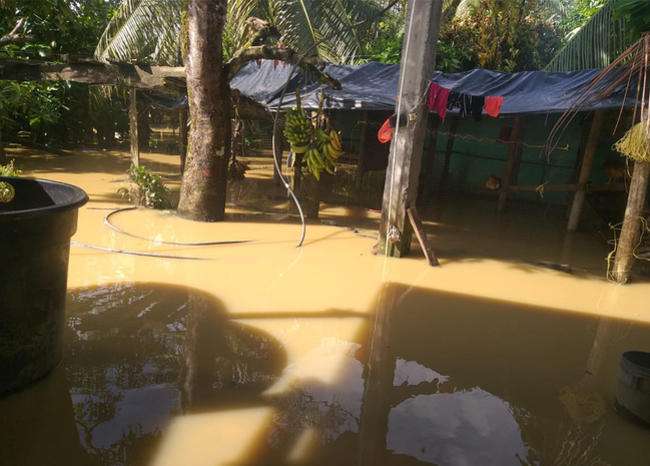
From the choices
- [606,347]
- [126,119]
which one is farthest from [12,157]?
[606,347]

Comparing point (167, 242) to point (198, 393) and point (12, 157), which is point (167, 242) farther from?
point (12, 157)

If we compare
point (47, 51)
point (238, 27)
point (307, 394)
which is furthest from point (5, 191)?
point (238, 27)

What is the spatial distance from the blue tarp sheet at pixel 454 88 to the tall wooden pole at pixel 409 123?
166 cm

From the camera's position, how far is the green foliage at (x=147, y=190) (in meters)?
8.71

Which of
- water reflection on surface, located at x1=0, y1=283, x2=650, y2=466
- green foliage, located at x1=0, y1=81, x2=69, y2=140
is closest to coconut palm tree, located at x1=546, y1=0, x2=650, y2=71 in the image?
water reflection on surface, located at x1=0, y1=283, x2=650, y2=466

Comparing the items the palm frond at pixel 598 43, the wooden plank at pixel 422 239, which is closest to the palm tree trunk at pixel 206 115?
the wooden plank at pixel 422 239

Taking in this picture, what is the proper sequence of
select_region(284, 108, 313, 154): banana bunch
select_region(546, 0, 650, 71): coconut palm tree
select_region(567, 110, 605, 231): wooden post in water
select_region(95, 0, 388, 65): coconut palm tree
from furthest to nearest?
select_region(95, 0, 388, 65): coconut palm tree < select_region(546, 0, 650, 71): coconut palm tree < select_region(567, 110, 605, 231): wooden post in water < select_region(284, 108, 313, 154): banana bunch

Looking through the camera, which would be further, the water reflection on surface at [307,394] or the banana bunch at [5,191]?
the banana bunch at [5,191]

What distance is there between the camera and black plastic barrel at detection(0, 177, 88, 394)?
2.58m

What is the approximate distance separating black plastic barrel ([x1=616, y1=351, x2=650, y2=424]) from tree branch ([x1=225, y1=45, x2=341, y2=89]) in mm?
5245

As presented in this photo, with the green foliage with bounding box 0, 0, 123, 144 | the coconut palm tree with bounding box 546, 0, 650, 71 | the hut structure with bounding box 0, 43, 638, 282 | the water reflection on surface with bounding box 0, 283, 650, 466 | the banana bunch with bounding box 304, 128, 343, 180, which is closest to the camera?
the water reflection on surface with bounding box 0, 283, 650, 466

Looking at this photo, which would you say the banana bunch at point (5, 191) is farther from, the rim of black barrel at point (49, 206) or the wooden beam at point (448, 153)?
the wooden beam at point (448, 153)

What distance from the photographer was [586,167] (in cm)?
885

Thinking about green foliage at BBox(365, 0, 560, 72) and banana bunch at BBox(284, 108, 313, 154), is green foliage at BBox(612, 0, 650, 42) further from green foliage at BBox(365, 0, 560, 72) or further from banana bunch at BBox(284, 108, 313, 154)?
banana bunch at BBox(284, 108, 313, 154)
